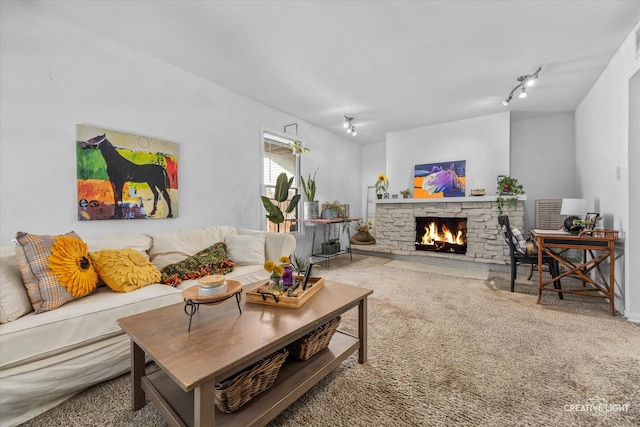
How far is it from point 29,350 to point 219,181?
247cm

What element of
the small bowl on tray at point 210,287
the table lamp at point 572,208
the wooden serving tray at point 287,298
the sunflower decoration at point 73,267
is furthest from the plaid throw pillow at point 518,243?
the sunflower decoration at point 73,267

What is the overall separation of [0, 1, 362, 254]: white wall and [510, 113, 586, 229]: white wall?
4.78m

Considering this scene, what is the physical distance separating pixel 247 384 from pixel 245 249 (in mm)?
1798

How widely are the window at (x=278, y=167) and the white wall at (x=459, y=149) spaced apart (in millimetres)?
2235

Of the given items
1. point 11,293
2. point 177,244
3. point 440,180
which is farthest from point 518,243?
point 11,293

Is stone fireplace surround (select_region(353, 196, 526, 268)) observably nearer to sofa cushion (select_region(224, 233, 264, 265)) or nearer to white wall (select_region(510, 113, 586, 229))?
white wall (select_region(510, 113, 586, 229))

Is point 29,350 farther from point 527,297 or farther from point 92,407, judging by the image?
point 527,297

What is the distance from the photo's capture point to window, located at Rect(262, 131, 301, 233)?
14.1 feet

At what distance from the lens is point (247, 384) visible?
1.22m

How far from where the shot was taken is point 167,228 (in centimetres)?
304

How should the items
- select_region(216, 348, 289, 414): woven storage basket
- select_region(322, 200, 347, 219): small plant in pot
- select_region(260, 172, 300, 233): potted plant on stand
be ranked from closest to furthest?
1. select_region(216, 348, 289, 414): woven storage basket
2. select_region(260, 172, 300, 233): potted plant on stand
3. select_region(322, 200, 347, 219): small plant in pot

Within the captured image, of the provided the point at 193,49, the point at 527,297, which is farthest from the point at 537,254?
the point at 193,49

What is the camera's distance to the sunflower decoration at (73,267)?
1.72 m

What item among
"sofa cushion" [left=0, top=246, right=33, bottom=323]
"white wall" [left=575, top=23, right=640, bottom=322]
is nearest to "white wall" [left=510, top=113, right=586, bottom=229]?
"white wall" [left=575, top=23, right=640, bottom=322]
